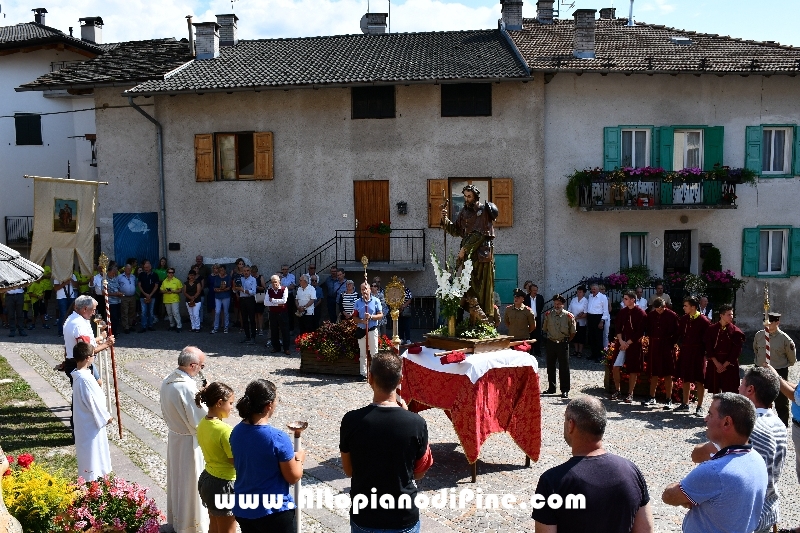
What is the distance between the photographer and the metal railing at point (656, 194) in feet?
65.7

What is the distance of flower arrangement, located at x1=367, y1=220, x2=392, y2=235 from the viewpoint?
2091 cm

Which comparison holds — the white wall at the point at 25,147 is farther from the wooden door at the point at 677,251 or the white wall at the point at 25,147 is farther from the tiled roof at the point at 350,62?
the wooden door at the point at 677,251

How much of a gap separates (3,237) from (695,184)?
77.4ft

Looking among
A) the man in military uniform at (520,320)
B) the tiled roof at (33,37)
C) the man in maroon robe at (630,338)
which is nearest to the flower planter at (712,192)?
the man in maroon robe at (630,338)

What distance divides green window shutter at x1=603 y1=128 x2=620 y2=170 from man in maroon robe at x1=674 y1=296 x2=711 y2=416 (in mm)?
9094

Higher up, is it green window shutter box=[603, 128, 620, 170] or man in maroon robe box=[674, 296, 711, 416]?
green window shutter box=[603, 128, 620, 170]

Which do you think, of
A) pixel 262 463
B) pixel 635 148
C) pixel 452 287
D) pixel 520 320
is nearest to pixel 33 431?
pixel 452 287

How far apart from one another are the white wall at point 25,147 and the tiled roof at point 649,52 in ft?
56.0

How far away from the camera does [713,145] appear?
20.7 meters

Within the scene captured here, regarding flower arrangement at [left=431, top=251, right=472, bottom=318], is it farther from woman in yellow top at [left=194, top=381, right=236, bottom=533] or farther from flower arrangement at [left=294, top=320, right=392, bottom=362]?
flower arrangement at [left=294, top=320, right=392, bottom=362]

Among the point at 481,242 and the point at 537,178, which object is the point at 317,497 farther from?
the point at 537,178

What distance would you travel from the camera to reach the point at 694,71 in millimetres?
19766

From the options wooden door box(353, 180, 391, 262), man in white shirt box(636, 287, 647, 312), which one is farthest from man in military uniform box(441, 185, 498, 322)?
wooden door box(353, 180, 391, 262)

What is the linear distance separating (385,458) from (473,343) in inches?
177
